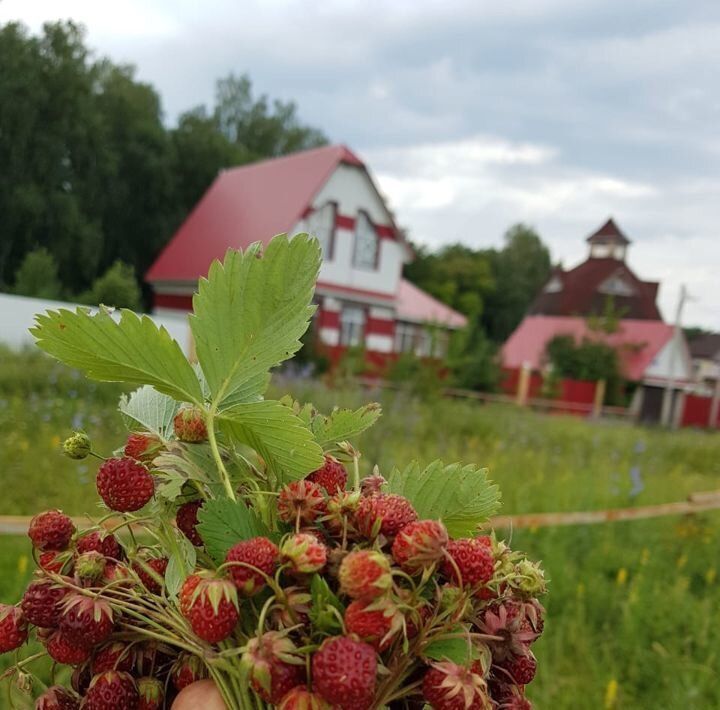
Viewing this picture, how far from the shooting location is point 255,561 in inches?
21.7

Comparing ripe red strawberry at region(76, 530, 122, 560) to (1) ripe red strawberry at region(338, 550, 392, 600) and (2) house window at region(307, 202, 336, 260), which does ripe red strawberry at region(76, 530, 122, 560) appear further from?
(2) house window at region(307, 202, 336, 260)

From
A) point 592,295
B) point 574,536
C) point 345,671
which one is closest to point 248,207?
point 574,536

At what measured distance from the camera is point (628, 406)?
22.4 m

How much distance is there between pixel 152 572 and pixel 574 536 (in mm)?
3458

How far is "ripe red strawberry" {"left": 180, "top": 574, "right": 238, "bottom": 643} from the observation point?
0.52 meters

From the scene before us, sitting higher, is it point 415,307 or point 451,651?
point 415,307

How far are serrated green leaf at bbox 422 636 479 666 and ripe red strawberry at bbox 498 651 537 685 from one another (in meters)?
0.08

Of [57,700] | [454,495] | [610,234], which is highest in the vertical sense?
[610,234]

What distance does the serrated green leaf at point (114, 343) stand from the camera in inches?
24.1

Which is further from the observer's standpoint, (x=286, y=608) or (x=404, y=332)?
(x=404, y=332)

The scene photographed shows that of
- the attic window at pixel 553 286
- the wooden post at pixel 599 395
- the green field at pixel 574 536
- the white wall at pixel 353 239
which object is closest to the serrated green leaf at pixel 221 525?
the green field at pixel 574 536

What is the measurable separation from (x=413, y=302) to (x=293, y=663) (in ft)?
68.8

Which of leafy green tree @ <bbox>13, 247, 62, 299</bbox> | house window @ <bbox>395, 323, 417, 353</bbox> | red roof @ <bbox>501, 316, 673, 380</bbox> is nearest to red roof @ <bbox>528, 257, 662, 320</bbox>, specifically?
red roof @ <bbox>501, 316, 673, 380</bbox>

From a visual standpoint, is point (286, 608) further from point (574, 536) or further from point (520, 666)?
point (574, 536)
